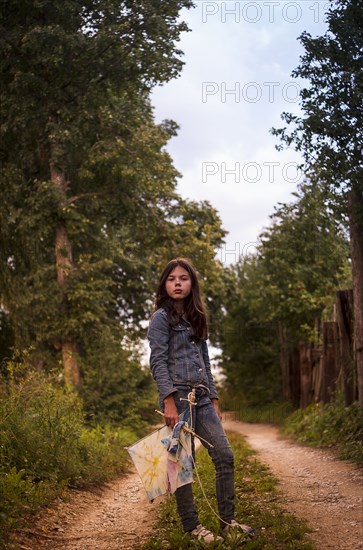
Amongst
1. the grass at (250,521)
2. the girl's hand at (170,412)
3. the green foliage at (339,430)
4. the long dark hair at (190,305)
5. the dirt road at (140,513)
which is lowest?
the dirt road at (140,513)

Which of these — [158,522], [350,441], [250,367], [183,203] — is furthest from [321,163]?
[250,367]

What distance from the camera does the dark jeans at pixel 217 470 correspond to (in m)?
6.01

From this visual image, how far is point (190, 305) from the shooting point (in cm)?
634

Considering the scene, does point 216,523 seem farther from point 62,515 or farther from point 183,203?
point 183,203

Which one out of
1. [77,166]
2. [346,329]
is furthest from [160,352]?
[77,166]

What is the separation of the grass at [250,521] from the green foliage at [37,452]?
134 centimetres

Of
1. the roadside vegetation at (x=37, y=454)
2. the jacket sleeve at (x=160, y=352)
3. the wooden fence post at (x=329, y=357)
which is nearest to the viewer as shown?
the jacket sleeve at (x=160, y=352)

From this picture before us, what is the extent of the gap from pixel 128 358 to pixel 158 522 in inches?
502

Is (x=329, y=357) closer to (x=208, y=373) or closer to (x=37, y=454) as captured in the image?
(x=37, y=454)

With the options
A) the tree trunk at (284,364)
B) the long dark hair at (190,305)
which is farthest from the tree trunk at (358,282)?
the tree trunk at (284,364)

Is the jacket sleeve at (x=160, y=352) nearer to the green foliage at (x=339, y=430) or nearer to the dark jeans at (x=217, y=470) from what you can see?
the dark jeans at (x=217, y=470)

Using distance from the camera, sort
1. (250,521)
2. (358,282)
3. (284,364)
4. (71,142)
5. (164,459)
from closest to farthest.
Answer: (164,459) → (250,521) → (358,282) → (71,142) → (284,364)

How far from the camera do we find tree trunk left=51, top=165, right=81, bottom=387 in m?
18.8

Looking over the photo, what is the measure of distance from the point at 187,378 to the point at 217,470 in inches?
30.0
